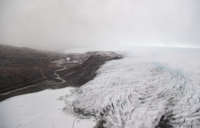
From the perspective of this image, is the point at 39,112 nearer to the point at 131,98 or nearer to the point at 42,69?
the point at 42,69

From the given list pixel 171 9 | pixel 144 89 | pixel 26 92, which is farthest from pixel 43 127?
pixel 171 9

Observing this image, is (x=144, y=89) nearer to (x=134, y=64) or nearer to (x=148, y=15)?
(x=134, y=64)

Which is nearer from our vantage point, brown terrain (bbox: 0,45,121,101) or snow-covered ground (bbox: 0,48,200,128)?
snow-covered ground (bbox: 0,48,200,128)

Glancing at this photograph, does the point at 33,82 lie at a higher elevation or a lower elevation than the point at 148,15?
lower

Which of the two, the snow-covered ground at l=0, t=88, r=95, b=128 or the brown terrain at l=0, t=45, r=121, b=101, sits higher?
the brown terrain at l=0, t=45, r=121, b=101

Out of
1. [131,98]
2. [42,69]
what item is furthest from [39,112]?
[131,98]
